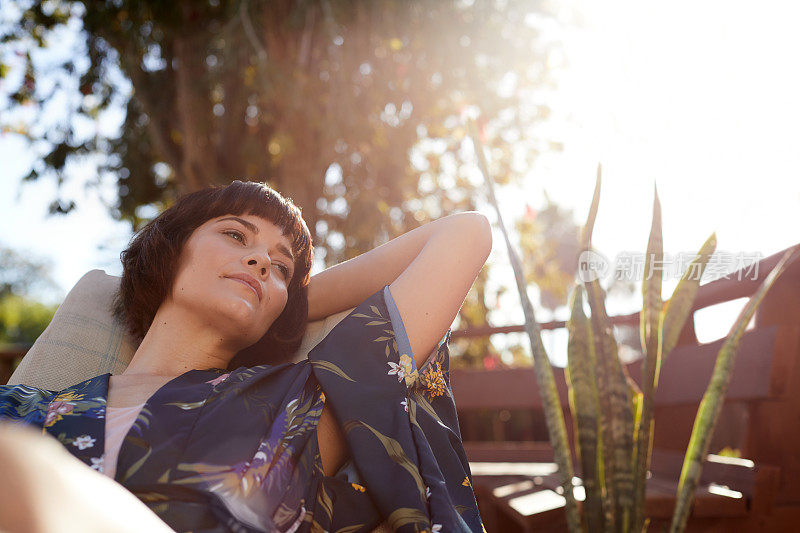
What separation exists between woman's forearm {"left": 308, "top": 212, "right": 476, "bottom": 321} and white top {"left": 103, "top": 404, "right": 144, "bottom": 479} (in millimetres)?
714

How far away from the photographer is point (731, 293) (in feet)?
6.57

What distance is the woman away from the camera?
112 cm

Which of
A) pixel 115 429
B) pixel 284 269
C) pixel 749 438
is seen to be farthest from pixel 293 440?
pixel 749 438

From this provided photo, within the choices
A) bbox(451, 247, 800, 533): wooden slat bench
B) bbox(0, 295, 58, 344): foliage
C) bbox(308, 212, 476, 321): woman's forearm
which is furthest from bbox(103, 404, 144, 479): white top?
bbox(0, 295, 58, 344): foliage

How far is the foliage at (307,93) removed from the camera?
175 inches

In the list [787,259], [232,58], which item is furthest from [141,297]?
[232,58]

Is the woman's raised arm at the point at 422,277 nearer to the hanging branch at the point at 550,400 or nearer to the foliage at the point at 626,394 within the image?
the hanging branch at the point at 550,400

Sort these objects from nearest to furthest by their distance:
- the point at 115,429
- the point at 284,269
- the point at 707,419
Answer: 1. the point at 115,429
2. the point at 707,419
3. the point at 284,269

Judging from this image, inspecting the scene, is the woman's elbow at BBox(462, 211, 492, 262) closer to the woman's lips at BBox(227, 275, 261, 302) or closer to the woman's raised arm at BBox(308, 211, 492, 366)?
the woman's raised arm at BBox(308, 211, 492, 366)

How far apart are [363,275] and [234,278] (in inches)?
17.2

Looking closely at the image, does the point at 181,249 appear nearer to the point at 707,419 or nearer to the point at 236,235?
the point at 236,235

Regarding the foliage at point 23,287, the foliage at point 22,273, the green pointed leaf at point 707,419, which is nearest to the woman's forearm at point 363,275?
the green pointed leaf at point 707,419

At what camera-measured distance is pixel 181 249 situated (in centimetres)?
165
